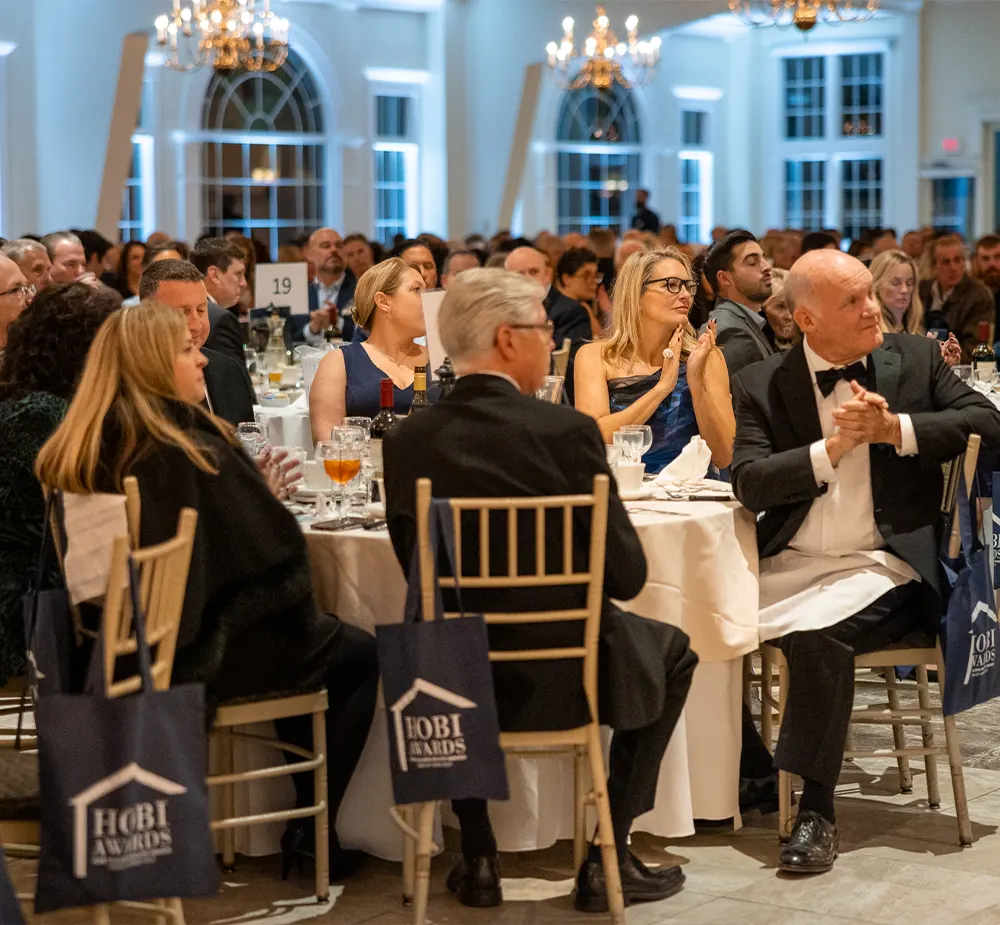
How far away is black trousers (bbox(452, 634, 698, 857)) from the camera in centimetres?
343

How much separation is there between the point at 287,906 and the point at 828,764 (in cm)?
125

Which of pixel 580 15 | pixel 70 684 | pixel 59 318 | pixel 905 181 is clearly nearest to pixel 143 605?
pixel 70 684

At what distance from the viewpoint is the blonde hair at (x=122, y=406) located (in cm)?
317

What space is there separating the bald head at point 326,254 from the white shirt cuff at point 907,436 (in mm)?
6666

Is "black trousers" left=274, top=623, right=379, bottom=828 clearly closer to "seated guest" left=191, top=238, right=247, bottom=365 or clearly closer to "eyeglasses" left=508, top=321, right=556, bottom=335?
"eyeglasses" left=508, top=321, right=556, bottom=335

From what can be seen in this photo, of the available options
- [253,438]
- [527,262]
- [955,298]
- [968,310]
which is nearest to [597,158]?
[955,298]

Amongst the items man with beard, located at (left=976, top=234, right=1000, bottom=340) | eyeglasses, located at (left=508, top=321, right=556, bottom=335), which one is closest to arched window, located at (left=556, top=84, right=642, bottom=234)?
man with beard, located at (left=976, top=234, right=1000, bottom=340)

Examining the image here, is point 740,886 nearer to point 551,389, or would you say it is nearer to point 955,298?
point 551,389

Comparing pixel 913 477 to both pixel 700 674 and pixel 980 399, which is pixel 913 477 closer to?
pixel 980 399

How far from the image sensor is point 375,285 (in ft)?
16.6

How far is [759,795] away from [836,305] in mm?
1248

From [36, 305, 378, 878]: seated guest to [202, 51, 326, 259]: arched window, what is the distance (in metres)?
12.7

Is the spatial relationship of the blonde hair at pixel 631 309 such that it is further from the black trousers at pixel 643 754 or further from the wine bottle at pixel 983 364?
the wine bottle at pixel 983 364

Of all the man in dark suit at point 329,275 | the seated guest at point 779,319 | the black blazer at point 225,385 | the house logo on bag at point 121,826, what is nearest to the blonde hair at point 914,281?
the seated guest at point 779,319
